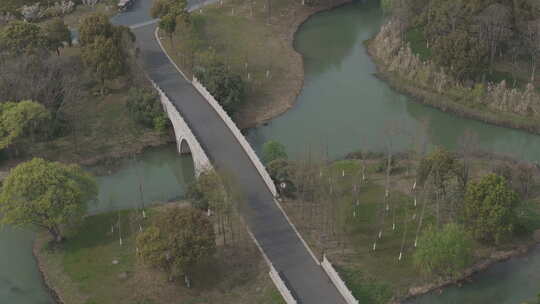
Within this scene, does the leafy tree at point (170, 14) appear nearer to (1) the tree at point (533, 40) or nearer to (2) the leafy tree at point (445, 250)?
(1) the tree at point (533, 40)

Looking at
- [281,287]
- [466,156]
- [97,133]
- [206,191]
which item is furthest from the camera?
[97,133]

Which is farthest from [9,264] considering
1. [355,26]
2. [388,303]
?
[355,26]

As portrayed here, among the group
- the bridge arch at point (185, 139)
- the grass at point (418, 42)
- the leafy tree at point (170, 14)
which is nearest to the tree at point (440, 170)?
the bridge arch at point (185, 139)

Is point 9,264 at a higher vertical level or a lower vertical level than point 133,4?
lower

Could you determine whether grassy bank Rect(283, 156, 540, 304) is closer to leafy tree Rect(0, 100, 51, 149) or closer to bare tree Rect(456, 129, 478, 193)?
bare tree Rect(456, 129, 478, 193)

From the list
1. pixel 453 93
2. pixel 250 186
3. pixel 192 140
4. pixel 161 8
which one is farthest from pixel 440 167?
pixel 161 8

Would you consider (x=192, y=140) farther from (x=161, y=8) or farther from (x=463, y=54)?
(x=463, y=54)

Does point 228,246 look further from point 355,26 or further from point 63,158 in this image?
point 355,26
